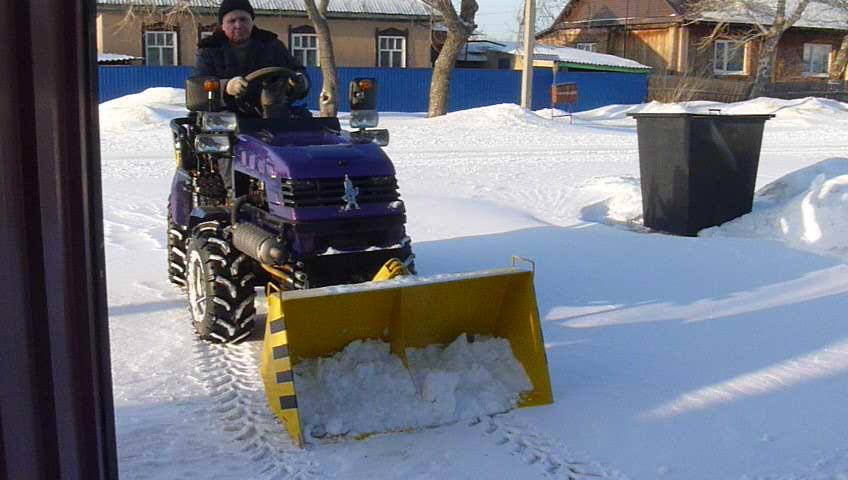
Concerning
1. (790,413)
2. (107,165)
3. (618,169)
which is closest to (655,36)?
(618,169)

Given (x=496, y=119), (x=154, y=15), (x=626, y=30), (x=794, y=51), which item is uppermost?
(x=626, y=30)

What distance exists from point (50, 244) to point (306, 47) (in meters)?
33.5

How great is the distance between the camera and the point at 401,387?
444 centimetres

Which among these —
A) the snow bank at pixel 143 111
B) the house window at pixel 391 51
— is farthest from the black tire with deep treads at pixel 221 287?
the house window at pixel 391 51

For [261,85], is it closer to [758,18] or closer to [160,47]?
[160,47]

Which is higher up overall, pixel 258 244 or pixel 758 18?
pixel 758 18

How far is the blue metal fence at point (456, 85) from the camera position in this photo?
29234mm

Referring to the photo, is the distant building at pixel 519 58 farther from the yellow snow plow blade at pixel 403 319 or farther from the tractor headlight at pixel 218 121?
the yellow snow plow blade at pixel 403 319

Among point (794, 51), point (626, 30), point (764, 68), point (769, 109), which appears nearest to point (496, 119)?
point (769, 109)

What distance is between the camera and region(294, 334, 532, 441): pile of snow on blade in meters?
4.27

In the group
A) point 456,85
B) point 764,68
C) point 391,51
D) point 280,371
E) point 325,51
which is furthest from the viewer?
point 391,51

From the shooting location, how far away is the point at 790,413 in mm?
4520

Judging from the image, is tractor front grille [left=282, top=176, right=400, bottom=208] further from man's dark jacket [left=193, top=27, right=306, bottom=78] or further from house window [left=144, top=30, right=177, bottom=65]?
house window [left=144, top=30, right=177, bottom=65]

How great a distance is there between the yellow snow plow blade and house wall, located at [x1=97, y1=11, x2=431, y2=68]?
28.6 m
